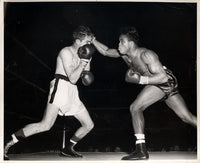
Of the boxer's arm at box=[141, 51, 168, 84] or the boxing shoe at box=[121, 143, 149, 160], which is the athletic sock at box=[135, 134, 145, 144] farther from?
the boxer's arm at box=[141, 51, 168, 84]

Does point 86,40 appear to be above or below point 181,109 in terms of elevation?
above

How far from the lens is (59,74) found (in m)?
3.77

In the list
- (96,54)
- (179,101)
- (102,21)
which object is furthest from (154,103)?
(102,21)

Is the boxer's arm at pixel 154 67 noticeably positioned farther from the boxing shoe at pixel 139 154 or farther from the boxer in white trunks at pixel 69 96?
the boxing shoe at pixel 139 154

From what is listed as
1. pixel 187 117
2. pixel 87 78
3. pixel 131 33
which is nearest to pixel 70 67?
pixel 87 78

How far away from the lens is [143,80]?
3773mm

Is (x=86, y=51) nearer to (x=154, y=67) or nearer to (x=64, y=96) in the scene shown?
(x=64, y=96)

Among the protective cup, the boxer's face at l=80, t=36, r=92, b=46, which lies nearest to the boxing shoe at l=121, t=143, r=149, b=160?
the protective cup

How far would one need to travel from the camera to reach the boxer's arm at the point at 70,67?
3.77 metres

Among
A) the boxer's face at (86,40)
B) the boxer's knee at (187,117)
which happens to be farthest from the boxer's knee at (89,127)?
the boxer's knee at (187,117)

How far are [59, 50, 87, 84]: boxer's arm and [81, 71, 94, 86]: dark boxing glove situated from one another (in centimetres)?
5

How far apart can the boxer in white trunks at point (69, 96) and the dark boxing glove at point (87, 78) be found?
38 millimetres

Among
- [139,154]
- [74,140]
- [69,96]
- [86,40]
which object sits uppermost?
[86,40]

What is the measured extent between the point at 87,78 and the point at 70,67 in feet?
0.76
